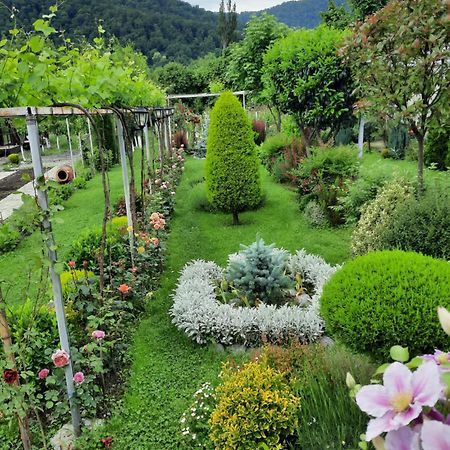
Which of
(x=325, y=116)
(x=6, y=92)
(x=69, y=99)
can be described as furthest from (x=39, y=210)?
(x=325, y=116)

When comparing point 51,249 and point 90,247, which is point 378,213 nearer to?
point 90,247

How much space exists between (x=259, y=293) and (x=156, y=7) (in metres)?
51.1

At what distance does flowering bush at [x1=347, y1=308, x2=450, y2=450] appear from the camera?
2.06 ft

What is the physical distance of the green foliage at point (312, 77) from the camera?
8992 mm

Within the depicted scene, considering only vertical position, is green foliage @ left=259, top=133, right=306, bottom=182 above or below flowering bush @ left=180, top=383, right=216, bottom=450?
above

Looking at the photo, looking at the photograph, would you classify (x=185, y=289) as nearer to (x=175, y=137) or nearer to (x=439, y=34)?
(x=439, y=34)

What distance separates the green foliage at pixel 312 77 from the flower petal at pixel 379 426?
29.5 feet

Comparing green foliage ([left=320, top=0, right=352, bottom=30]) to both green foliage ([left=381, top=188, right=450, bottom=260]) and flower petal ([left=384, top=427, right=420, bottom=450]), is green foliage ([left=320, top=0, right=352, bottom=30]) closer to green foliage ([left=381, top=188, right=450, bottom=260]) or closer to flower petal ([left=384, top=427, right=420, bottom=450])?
green foliage ([left=381, top=188, right=450, bottom=260])

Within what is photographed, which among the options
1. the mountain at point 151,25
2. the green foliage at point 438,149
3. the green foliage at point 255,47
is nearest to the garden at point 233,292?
the green foliage at point 438,149

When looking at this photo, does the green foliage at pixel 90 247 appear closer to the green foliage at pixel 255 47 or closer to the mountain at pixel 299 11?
the green foliage at pixel 255 47

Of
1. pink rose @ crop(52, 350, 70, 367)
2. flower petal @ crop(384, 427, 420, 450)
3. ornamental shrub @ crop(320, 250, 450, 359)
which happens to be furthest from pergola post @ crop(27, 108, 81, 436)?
flower petal @ crop(384, 427, 420, 450)

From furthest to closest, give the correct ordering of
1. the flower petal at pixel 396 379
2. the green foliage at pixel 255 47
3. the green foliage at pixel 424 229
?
the green foliage at pixel 255 47, the green foliage at pixel 424 229, the flower petal at pixel 396 379

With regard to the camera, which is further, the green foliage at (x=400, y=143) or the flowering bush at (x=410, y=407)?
the green foliage at (x=400, y=143)

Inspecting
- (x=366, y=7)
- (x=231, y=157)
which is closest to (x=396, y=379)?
(x=231, y=157)
